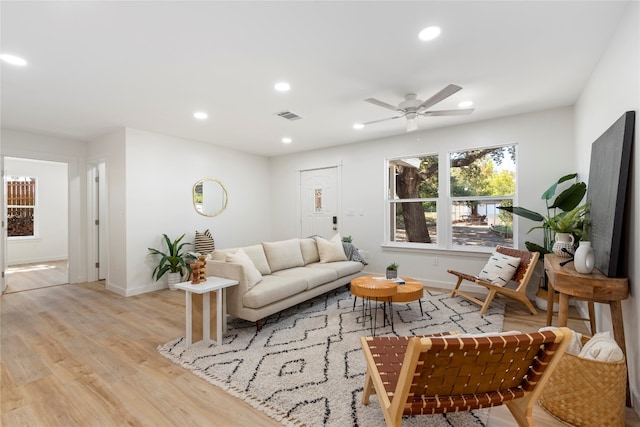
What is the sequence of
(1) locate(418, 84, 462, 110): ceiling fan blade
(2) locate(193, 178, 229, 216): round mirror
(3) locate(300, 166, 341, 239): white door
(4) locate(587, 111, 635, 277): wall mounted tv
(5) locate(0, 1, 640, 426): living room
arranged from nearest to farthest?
1. (4) locate(587, 111, 635, 277): wall mounted tv
2. (1) locate(418, 84, 462, 110): ceiling fan blade
3. (5) locate(0, 1, 640, 426): living room
4. (2) locate(193, 178, 229, 216): round mirror
5. (3) locate(300, 166, 341, 239): white door

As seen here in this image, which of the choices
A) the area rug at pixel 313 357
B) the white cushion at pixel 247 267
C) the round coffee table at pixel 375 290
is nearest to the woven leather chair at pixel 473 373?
the area rug at pixel 313 357

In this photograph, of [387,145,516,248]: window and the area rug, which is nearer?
the area rug

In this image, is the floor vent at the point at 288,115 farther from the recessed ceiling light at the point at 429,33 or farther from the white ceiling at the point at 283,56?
the recessed ceiling light at the point at 429,33

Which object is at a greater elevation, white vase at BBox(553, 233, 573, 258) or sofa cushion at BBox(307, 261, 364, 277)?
white vase at BBox(553, 233, 573, 258)

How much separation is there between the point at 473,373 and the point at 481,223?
3.86 metres

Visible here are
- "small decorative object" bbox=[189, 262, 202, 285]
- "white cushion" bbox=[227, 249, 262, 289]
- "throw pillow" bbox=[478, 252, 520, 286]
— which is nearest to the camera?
"small decorative object" bbox=[189, 262, 202, 285]

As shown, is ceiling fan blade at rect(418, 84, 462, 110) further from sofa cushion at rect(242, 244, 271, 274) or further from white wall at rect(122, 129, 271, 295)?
white wall at rect(122, 129, 271, 295)

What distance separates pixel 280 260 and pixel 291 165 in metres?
3.06

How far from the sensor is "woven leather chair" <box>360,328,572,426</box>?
3.74 feet

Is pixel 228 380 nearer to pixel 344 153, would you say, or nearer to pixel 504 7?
pixel 504 7

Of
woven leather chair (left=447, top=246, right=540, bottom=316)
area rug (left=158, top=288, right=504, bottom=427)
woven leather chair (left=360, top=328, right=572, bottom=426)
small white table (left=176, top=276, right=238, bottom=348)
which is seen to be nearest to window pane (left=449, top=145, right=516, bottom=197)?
woven leather chair (left=447, top=246, right=540, bottom=316)

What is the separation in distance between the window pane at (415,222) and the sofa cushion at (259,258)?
257 cm

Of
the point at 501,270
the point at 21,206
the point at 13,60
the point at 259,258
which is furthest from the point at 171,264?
the point at 21,206

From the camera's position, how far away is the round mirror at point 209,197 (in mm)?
5493
